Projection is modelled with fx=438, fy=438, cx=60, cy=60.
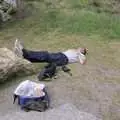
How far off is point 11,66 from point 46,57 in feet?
2.56

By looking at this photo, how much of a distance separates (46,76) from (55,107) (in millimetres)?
811

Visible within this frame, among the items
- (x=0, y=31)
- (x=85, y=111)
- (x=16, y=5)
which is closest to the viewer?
(x=85, y=111)

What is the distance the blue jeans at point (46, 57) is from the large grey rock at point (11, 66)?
→ 367mm

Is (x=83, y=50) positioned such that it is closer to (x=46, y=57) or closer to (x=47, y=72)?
(x=46, y=57)

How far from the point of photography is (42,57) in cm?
673

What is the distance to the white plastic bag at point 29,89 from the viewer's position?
5.51m

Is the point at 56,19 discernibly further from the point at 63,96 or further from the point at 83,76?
the point at 63,96

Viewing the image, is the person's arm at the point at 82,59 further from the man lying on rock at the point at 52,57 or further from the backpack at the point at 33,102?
the backpack at the point at 33,102

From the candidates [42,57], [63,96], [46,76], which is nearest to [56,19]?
[42,57]

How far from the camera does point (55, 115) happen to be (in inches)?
206

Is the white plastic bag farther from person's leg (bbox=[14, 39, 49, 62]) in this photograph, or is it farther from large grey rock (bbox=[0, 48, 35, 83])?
person's leg (bbox=[14, 39, 49, 62])

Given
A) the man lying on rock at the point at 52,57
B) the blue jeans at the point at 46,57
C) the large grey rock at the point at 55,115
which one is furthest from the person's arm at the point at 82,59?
the large grey rock at the point at 55,115

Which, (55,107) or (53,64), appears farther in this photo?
(53,64)

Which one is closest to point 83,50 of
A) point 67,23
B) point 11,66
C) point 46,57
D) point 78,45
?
point 78,45
